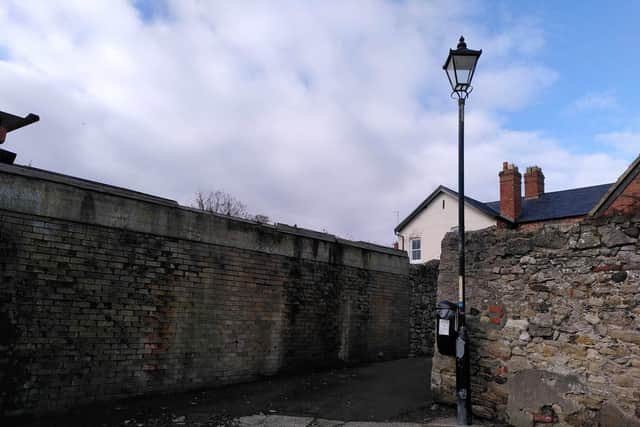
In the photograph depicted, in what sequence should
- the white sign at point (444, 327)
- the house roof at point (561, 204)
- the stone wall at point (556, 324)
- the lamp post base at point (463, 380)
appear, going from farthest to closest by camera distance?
the house roof at point (561, 204)
the white sign at point (444, 327)
the lamp post base at point (463, 380)
the stone wall at point (556, 324)

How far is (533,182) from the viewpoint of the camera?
24.8m

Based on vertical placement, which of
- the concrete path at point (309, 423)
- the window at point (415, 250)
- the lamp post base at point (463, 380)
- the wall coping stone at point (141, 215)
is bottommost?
the concrete path at point (309, 423)

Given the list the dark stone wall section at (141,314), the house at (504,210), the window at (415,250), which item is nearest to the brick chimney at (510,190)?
the house at (504,210)

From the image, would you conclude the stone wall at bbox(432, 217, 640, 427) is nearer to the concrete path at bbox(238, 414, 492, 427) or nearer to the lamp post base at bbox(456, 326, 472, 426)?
the lamp post base at bbox(456, 326, 472, 426)

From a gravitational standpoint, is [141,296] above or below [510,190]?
below

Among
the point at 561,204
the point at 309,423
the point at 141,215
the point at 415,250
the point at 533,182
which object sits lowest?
the point at 309,423

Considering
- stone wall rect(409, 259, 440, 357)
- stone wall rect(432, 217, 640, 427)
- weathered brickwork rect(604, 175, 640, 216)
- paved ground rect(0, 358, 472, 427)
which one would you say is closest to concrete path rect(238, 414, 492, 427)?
paved ground rect(0, 358, 472, 427)

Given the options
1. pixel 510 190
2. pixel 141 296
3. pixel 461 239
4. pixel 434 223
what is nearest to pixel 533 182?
pixel 510 190

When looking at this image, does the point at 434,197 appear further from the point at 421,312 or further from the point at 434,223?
the point at 421,312

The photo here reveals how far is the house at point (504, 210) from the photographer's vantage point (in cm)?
2231

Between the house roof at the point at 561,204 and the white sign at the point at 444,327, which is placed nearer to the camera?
the white sign at the point at 444,327

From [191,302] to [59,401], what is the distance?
7.83 feet

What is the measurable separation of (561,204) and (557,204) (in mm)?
247

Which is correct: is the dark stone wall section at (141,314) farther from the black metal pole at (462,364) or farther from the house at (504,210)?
the house at (504,210)
